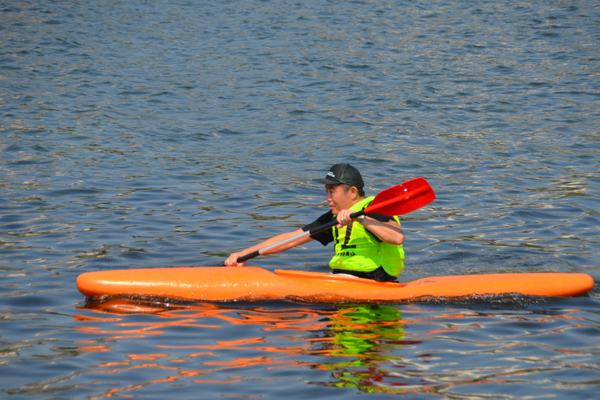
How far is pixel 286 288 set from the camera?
4.87m

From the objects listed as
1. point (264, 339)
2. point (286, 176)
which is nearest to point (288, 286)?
point (264, 339)

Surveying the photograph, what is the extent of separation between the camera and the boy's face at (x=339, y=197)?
4.89m

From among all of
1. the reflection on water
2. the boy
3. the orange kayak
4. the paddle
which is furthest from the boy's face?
the reflection on water

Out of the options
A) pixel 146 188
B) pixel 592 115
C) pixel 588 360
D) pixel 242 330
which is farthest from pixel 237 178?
pixel 592 115

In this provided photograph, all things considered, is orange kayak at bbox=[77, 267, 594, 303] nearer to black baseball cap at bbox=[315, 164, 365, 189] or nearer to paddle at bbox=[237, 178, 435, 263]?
paddle at bbox=[237, 178, 435, 263]

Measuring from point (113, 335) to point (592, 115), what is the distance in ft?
36.1

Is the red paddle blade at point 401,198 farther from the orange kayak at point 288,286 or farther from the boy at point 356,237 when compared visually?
the orange kayak at point 288,286

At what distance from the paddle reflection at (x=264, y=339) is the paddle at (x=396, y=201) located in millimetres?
671

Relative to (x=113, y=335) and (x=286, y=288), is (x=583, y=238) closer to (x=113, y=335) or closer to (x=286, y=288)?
(x=286, y=288)

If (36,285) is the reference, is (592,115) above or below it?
above

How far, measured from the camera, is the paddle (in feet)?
15.8

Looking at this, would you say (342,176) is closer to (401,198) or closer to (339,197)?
(339,197)

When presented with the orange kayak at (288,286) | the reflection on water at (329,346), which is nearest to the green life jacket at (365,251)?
the orange kayak at (288,286)

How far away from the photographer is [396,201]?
16.0 feet
